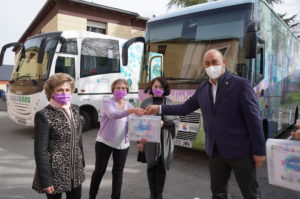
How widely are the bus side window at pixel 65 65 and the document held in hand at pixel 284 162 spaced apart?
22.2 feet

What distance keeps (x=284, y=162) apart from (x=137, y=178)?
3.01 m

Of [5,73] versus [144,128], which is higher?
[5,73]

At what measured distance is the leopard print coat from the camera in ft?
7.01

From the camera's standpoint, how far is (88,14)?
54.7 ft

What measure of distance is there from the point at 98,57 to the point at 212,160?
7.08 metres

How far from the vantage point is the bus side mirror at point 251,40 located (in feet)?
14.0

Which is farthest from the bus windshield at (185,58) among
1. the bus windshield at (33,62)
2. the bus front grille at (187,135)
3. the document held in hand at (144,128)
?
the bus windshield at (33,62)

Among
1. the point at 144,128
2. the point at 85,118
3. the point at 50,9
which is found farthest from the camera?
the point at 50,9

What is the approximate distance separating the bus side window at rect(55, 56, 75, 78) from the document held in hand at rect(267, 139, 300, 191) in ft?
22.2

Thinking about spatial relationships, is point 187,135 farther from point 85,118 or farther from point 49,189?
point 85,118

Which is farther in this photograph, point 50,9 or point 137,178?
point 50,9

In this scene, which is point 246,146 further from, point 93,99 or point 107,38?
point 107,38

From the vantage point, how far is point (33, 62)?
7.96 metres

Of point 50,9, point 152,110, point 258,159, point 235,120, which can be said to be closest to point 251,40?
point 152,110
